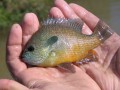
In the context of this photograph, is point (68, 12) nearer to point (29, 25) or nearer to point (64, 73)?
point (29, 25)

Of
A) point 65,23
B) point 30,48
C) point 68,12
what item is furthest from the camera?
point 68,12

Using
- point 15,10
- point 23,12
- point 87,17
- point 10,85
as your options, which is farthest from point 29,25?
point 15,10

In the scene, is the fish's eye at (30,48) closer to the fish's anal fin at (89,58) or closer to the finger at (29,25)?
the finger at (29,25)

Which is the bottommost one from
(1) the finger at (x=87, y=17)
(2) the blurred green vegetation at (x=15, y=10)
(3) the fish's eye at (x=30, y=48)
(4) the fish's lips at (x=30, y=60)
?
(2) the blurred green vegetation at (x=15, y=10)

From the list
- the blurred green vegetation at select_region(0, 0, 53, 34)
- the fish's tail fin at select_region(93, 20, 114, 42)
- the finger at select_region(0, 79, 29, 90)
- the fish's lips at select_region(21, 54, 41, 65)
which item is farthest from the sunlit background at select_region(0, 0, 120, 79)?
the finger at select_region(0, 79, 29, 90)

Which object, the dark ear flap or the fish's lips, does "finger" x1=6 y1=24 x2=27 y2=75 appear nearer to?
the fish's lips

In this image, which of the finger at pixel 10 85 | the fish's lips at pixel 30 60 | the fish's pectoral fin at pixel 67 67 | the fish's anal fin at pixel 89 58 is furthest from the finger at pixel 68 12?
the finger at pixel 10 85
